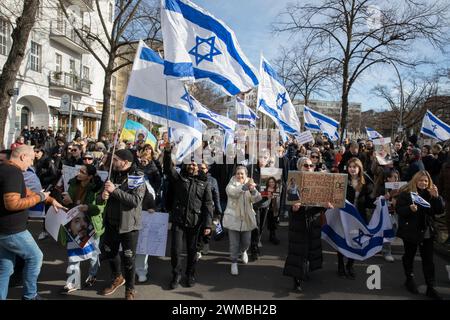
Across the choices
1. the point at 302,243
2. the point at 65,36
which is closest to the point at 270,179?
the point at 302,243

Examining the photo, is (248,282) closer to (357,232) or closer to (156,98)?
(357,232)

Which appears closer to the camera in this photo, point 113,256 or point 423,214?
point 113,256

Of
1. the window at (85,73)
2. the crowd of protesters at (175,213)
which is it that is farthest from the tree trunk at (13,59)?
the window at (85,73)

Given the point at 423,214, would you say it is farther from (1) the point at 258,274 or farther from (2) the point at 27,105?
(2) the point at 27,105

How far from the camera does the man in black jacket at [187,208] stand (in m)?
4.86

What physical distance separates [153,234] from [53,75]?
90.1 feet

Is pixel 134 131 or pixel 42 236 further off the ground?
pixel 134 131

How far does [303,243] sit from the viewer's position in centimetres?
502

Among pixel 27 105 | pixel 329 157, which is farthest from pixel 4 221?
pixel 27 105

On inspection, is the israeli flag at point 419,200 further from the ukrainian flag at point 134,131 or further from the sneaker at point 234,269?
the ukrainian flag at point 134,131

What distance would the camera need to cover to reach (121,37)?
796 inches

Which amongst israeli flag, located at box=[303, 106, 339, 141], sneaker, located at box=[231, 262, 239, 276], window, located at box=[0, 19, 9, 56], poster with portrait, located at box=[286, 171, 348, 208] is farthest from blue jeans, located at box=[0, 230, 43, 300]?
window, located at box=[0, 19, 9, 56]

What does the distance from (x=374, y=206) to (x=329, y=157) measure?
757 cm

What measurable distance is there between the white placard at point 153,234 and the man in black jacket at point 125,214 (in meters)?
0.66
